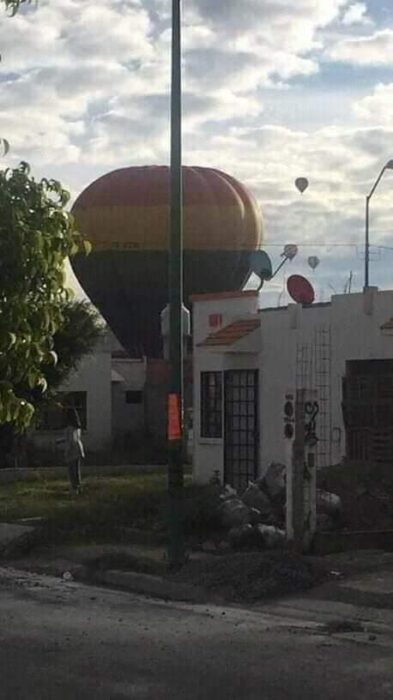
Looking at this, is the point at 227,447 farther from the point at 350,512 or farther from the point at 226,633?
the point at 226,633

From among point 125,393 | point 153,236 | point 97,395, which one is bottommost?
point 97,395

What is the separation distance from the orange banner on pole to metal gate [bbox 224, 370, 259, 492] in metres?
7.67

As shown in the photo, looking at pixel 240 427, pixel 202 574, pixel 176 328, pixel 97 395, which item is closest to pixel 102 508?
pixel 240 427

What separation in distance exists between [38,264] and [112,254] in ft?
129

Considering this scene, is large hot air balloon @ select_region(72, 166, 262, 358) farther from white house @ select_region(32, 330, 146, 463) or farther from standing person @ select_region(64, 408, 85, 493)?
standing person @ select_region(64, 408, 85, 493)

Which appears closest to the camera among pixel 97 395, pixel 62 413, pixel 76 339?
pixel 76 339

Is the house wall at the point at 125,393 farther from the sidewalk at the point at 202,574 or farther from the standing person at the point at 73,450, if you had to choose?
the sidewalk at the point at 202,574

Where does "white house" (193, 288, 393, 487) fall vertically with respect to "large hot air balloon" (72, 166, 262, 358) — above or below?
below

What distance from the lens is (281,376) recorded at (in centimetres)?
2336

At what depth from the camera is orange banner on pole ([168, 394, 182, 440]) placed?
16.2 m

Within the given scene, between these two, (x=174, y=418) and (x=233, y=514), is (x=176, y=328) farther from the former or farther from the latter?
(x=233, y=514)

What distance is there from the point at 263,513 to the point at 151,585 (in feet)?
11.8

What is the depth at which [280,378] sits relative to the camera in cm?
2339

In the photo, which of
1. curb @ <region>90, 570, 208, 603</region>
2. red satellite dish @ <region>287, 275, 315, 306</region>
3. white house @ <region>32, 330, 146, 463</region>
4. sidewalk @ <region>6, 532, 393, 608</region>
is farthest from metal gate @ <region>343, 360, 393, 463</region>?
white house @ <region>32, 330, 146, 463</region>
